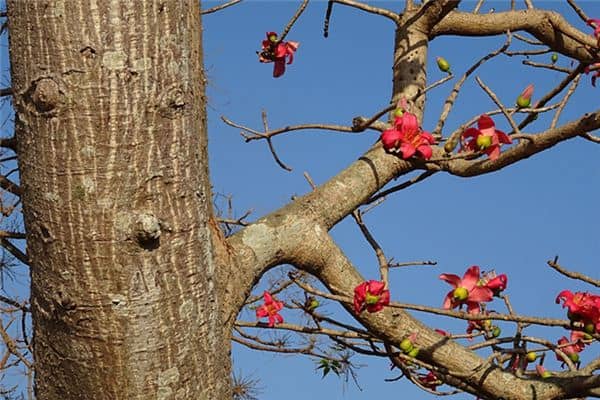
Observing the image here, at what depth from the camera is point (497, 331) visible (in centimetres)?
220

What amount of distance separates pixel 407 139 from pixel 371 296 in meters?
0.39

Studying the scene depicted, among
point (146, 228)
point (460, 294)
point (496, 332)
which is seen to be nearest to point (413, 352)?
point (460, 294)

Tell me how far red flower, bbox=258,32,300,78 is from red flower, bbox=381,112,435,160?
629 mm

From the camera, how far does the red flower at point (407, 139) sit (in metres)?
1.93

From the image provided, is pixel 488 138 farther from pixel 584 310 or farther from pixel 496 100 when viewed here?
pixel 584 310

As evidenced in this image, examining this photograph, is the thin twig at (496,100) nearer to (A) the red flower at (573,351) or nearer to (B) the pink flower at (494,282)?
(B) the pink flower at (494,282)

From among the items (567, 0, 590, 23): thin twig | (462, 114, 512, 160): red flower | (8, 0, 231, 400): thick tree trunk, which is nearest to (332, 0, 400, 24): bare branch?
(567, 0, 590, 23): thin twig

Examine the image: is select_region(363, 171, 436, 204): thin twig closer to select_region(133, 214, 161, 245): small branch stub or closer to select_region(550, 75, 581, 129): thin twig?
select_region(550, 75, 581, 129): thin twig

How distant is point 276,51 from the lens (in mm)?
2461

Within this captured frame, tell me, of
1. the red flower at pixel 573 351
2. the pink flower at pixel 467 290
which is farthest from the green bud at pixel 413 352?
the red flower at pixel 573 351

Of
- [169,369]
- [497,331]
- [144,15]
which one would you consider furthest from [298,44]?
[169,369]

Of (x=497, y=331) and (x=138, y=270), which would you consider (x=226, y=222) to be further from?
(x=138, y=270)

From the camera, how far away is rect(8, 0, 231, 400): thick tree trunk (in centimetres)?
126

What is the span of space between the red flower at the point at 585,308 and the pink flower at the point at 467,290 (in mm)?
194
